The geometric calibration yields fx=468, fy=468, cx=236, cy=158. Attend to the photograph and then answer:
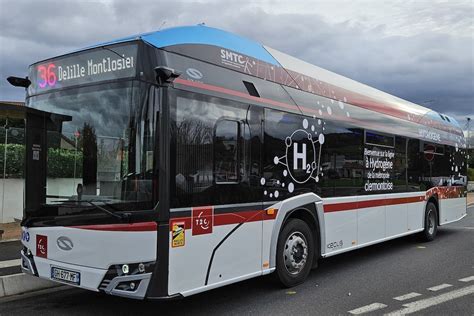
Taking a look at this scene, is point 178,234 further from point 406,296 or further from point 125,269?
point 406,296

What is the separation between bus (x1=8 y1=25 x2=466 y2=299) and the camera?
14.9 feet

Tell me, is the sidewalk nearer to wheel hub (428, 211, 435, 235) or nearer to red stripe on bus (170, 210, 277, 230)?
red stripe on bus (170, 210, 277, 230)

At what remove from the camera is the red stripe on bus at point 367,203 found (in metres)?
7.22

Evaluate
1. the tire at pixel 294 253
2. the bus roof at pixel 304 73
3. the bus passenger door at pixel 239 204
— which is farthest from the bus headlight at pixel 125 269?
the tire at pixel 294 253

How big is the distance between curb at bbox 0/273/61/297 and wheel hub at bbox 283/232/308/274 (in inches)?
133

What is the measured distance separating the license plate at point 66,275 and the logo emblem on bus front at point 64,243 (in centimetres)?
25

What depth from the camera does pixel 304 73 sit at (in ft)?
23.2

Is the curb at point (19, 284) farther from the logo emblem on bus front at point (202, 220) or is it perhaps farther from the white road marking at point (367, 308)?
the white road marking at point (367, 308)

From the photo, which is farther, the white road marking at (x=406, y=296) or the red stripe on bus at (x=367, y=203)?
the red stripe on bus at (x=367, y=203)

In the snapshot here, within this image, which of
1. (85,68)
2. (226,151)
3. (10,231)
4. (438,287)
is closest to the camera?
(85,68)

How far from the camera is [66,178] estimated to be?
17.2 feet

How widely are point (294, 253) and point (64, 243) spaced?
3049 millimetres

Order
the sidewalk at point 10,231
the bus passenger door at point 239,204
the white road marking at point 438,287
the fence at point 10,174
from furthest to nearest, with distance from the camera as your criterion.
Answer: the fence at point 10,174 → the sidewalk at point 10,231 → the white road marking at point 438,287 → the bus passenger door at point 239,204

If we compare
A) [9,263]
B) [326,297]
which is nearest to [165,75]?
[326,297]
